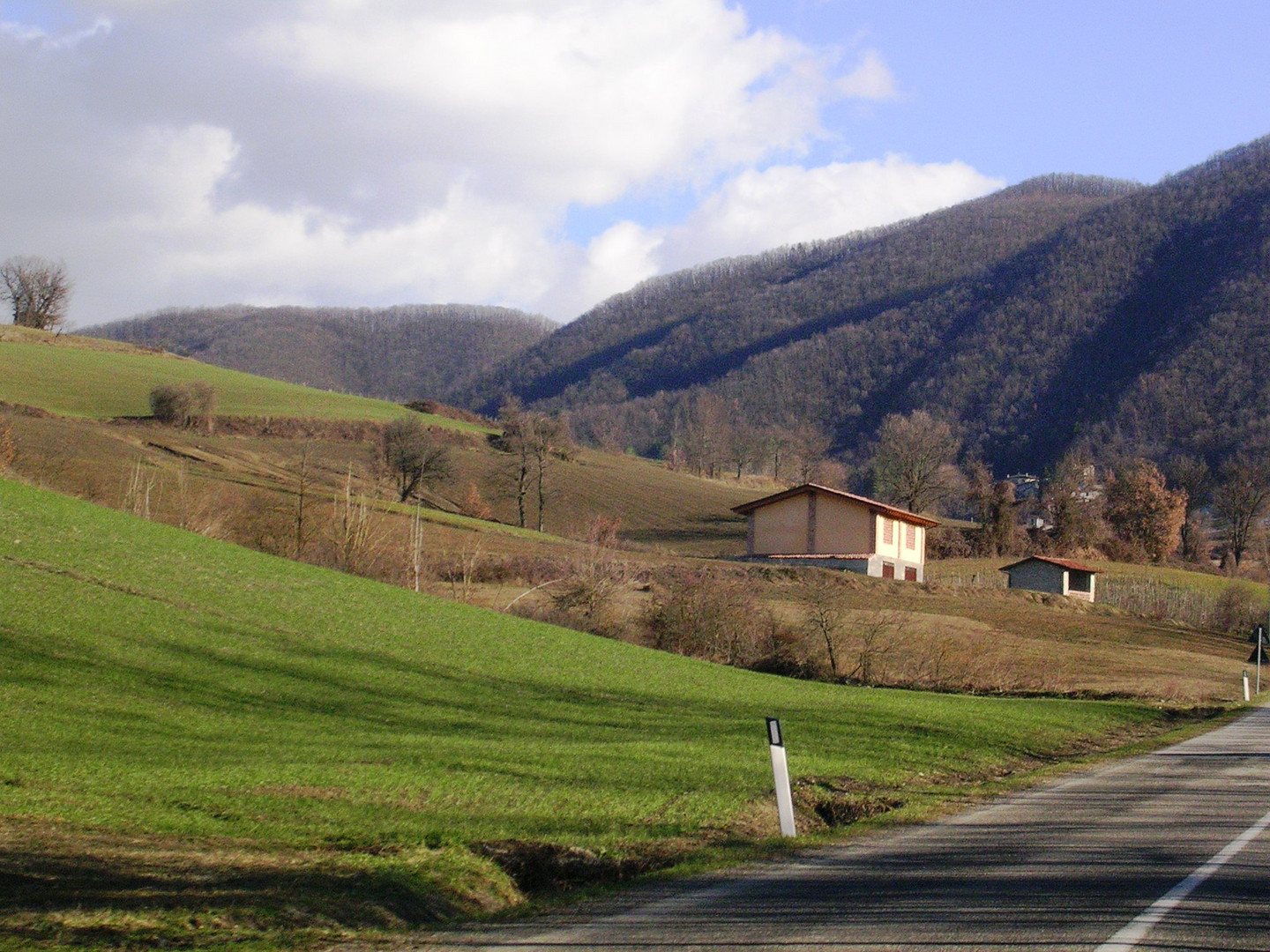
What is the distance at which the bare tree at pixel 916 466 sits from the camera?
332 ft

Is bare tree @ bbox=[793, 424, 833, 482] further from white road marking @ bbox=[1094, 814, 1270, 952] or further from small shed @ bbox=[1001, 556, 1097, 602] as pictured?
white road marking @ bbox=[1094, 814, 1270, 952]

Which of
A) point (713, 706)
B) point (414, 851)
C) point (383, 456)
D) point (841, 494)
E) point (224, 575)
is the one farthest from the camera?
point (383, 456)

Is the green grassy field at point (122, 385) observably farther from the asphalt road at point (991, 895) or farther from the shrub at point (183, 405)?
the asphalt road at point (991, 895)

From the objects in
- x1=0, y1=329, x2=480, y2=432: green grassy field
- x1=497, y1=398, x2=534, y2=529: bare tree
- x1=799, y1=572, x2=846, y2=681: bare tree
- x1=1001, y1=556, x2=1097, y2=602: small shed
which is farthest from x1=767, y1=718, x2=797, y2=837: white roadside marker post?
x1=0, y1=329, x2=480, y2=432: green grassy field

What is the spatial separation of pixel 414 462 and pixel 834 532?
32215mm

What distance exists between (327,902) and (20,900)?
1.86 metres

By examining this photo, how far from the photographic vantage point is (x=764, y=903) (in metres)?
8.08

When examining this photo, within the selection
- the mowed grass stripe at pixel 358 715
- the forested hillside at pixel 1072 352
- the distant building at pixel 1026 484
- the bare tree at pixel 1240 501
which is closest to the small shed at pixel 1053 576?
the bare tree at pixel 1240 501

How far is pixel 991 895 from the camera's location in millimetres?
8023

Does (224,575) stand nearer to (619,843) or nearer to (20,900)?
(619,843)

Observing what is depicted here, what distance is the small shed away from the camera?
76562mm

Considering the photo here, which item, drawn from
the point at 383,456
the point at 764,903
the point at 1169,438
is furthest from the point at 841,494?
the point at 1169,438

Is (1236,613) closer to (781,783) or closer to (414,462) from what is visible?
(414,462)

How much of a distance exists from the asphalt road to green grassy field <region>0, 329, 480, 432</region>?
264ft
